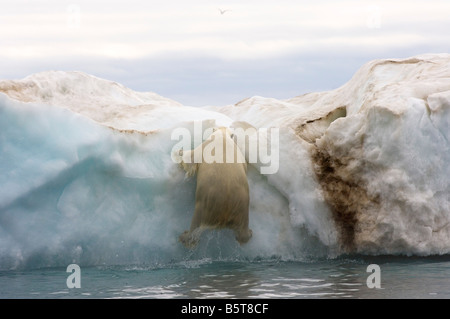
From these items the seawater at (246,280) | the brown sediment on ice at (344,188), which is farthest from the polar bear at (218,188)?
the brown sediment on ice at (344,188)

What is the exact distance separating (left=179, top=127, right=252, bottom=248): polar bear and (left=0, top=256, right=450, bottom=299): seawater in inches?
18.1

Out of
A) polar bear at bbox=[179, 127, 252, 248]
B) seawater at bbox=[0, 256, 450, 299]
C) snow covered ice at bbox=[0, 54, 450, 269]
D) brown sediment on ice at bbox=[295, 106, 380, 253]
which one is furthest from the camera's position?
brown sediment on ice at bbox=[295, 106, 380, 253]

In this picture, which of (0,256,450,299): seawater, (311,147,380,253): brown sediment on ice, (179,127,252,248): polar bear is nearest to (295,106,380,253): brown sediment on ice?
(311,147,380,253): brown sediment on ice

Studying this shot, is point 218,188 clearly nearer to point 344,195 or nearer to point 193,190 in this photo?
point 193,190

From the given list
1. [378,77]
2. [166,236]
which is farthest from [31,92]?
[378,77]

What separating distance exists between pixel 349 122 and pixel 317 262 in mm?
1836

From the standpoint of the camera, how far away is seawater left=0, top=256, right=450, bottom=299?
319 inches

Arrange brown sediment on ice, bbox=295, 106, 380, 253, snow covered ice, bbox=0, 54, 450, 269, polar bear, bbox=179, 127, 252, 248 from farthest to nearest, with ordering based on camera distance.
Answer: brown sediment on ice, bbox=295, 106, 380, 253 → snow covered ice, bbox=0, 54, 450, 269 → polar bear, bbox=179, 127, 252, 248

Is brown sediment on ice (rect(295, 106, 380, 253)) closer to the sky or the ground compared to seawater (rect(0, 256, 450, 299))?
closer to the sky

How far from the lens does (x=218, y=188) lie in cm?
952

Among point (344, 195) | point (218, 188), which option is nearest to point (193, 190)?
point (218, 188)

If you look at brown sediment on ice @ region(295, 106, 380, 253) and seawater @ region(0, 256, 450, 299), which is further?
brown sediment on ice @ region(295, 106, 380, 253)

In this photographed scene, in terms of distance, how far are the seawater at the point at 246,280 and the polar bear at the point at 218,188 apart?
18.1 inches

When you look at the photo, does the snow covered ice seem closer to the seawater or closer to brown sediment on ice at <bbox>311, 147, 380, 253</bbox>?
brown sediment on ice at <bbox>311, 147, 380, 253</bbox>
